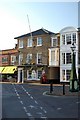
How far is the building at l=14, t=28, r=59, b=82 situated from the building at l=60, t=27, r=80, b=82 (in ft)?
4.75

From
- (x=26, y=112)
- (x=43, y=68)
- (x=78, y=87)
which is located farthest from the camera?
(x=43, y=68)

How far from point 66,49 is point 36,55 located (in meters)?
7.02

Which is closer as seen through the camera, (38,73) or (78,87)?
(78,87)

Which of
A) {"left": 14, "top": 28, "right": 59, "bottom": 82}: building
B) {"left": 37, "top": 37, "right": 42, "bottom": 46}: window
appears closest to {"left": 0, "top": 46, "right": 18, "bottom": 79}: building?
{"left": 14, "top": 28, "right": 59, "bottom": 82}: building

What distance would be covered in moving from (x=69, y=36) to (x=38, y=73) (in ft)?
29.0

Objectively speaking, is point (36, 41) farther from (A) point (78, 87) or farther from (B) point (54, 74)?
(A) point (78, 87)

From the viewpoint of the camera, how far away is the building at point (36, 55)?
45.2 metres

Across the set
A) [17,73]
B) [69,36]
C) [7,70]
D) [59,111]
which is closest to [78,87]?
[59,111]

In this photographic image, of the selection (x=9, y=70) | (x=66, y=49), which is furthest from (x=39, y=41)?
(x=9, y=70)

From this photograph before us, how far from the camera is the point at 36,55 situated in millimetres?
47625

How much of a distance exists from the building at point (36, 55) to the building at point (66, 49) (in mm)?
1448

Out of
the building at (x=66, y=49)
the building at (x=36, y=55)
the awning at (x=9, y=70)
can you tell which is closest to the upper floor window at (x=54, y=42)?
the building at (x=36, y=55)

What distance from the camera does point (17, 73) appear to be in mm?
50938

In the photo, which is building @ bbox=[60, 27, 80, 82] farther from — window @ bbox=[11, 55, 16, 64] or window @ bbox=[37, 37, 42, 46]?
window @ bbox=[11, 55, 16, 64]
